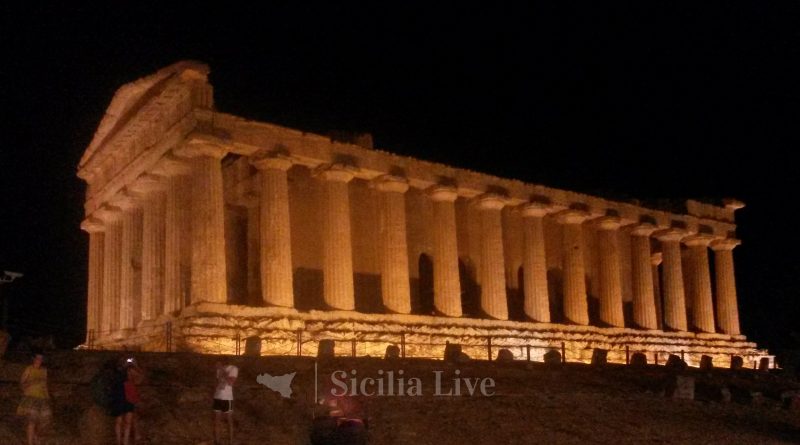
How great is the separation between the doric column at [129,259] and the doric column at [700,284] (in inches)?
1028

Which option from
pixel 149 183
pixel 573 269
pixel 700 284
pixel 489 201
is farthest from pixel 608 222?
pixel 149 183

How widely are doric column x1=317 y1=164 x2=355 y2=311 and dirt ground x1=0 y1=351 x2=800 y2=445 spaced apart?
7116 millimetres

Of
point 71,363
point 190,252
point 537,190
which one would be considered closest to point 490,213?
point 537,190

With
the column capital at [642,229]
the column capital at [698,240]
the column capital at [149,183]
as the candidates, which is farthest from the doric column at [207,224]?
the column capital at [698,240]

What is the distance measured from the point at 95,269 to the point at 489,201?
16038 millimetres

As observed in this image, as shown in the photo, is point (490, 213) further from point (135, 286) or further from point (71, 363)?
point (71, 363)

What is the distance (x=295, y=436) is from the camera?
19.1 meters

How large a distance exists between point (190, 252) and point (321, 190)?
7.05m

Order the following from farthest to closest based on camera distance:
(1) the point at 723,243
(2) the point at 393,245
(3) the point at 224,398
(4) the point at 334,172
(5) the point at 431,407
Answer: (1) the point at 723,243 → (2) the point at 393,245 → (4) the point at 334,172 → (5) the point at 431,407 → (3) the point at 224,398

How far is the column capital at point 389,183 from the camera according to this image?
1476 inches

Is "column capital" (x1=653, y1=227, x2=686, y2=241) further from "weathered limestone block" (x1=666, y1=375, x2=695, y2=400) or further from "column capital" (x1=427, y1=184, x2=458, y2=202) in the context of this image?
"weathered limestone block" (x1=666, y1=375, x2=695, y2=400)

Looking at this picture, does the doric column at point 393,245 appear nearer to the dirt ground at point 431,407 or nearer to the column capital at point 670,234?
the dirt ground at point 431,407

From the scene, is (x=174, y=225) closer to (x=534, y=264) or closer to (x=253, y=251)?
(x=253, y=251)

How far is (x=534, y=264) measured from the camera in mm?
42344
